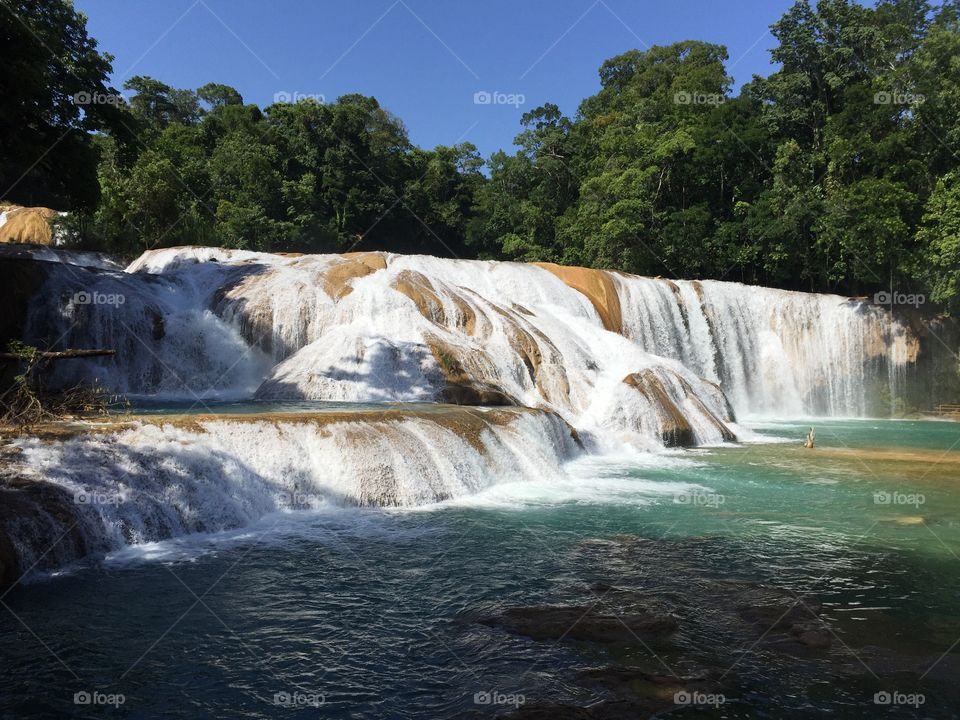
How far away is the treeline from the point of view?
992 inches

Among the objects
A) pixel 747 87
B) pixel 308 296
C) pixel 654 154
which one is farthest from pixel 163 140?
pixel 747 87

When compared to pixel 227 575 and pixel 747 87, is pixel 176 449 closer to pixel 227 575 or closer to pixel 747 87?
pixel 227 575
